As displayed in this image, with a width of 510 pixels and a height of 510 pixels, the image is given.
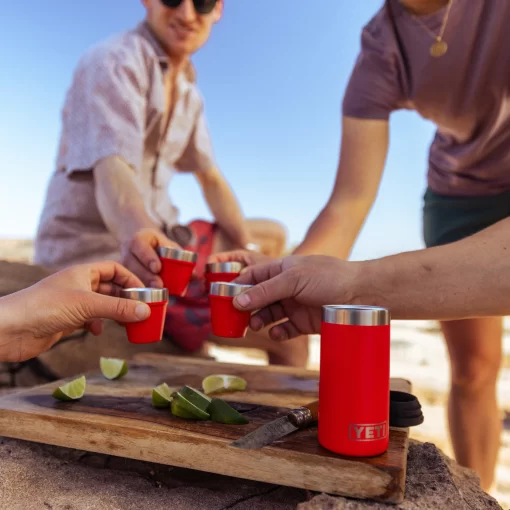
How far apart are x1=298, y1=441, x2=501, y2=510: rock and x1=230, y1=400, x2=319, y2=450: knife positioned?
18 centimetres

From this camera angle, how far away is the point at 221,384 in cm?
164

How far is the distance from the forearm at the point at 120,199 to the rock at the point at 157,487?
1.26 meters

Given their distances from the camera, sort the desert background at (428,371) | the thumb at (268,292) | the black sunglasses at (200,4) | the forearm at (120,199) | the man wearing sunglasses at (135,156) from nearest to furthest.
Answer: the thumb at (268,292) → the forearm at (120,199) → the man wearing sunglasses at (135,156) → the black sunglasses at (200,4) → the desert background at (428,371)

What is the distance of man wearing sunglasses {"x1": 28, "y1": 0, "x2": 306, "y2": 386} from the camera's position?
9.04ft

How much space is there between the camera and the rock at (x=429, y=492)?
1.03 m

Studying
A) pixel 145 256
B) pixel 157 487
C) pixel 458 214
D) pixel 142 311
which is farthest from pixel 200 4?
pixel 157 487

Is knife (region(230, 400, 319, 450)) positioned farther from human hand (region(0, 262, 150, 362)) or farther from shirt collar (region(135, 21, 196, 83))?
shirt collar (region(135, 21, 196, 83))

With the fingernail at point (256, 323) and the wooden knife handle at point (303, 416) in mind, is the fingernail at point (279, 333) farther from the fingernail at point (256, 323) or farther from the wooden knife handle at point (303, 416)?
the wooden knife handle at point (303, 416)

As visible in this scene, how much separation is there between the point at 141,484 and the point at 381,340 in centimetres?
74

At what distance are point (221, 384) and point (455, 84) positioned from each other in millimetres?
1408

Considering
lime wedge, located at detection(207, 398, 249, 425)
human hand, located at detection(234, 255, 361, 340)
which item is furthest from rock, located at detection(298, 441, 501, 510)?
human hand, located at detection(234, 255, 361, 340)

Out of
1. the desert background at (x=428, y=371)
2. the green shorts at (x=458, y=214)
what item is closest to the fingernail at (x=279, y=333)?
the green shorts at (x=458, y=214)

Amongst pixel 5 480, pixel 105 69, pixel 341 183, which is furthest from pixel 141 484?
pixel 105 69

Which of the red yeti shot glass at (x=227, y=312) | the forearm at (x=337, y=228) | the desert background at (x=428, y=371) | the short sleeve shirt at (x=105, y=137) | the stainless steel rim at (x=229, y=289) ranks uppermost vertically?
the short sleeve shirt at (x=105, y=137)
